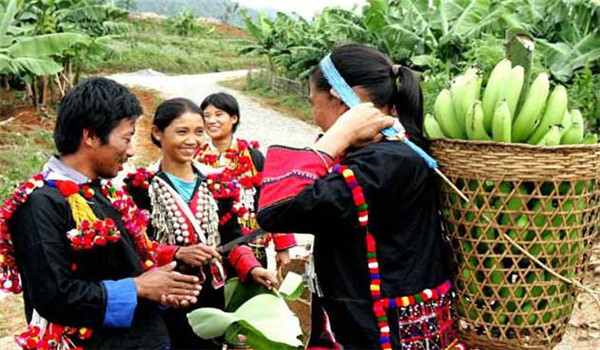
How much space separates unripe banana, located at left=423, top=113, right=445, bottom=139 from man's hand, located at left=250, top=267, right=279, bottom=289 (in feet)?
3.75

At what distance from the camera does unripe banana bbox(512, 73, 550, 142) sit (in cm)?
201

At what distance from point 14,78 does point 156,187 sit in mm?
17594

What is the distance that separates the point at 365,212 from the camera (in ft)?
6.31

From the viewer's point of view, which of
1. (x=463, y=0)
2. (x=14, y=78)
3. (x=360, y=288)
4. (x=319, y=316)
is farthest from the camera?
(x=14, y=78)

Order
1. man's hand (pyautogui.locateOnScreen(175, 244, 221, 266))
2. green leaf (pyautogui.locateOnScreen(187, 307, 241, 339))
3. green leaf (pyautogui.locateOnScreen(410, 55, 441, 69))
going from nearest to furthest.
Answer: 1. green leaf (pyautogui.locateOnScreen(187, 307, 241, 339))
2. man's hand (pyautogui.locateOnScreen(175, 244, 221, 266))
3. green leaf (pyautogui.locateOnScreen(410, 55, 441, 69))

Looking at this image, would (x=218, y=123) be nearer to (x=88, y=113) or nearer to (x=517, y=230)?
(x=88, y=113)

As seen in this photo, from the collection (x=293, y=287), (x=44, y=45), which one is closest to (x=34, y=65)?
(x=44, y=45)

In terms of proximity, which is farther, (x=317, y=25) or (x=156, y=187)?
(x=317, y=25)

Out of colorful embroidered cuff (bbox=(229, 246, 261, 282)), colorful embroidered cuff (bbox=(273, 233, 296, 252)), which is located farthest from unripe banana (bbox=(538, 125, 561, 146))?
colorful embroidered cuff (bbox=(273, 233, 296, 252))

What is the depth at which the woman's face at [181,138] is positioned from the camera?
10.7ft

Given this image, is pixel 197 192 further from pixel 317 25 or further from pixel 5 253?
pixel 317 25

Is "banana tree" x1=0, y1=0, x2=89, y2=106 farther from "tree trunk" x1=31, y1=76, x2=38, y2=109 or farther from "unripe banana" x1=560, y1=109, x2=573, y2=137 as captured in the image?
"unripe banana" x1=560, y1=109, x2=573, y2=137

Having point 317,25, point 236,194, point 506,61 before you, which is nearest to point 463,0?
point 317,25

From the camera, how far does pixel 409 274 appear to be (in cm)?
203
